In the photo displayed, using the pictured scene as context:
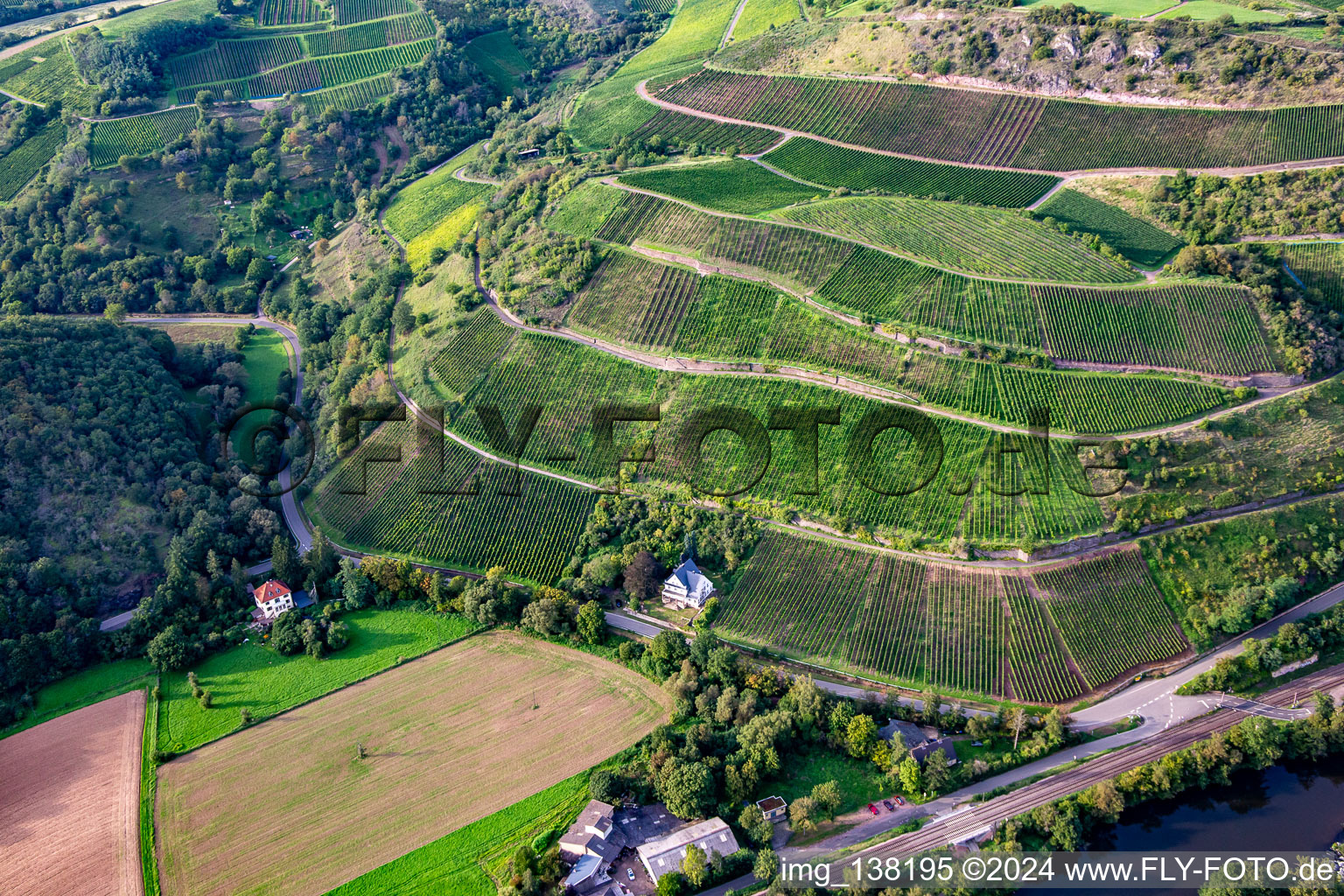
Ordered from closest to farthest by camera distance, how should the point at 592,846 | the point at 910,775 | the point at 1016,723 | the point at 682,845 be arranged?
the point at 592,846 < the point at 682,845 < the point at 910,775 < the point at 1016,723

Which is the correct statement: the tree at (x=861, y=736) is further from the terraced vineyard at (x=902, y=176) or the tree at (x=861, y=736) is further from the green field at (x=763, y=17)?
the green field at (x=763, y=17)

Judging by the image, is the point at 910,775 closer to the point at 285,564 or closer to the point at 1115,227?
the point at 285,564

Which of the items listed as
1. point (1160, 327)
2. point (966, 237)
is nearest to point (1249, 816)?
point (1160, 327)

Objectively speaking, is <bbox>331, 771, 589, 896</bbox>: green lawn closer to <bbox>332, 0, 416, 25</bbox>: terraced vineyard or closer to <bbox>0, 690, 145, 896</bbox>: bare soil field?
<bbox>0, 690, 145, 896</bbox>: bare soil field

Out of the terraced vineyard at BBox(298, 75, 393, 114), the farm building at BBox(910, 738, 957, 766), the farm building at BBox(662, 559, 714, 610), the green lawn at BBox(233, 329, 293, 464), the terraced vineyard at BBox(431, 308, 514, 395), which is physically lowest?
the farm building at BBox(910, 738, 957, 766)

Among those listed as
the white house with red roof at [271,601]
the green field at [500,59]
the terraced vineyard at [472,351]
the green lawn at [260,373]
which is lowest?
the white house with red roof at [271,601]

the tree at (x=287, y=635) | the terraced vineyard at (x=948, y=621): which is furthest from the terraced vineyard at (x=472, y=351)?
the terraced vineyard at (x=948, y=621)

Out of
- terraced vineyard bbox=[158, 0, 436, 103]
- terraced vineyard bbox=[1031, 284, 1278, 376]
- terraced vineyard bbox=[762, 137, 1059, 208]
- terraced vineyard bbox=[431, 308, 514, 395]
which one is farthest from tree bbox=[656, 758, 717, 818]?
terraced vineyard bbox=[158, 0, 436, 103]
